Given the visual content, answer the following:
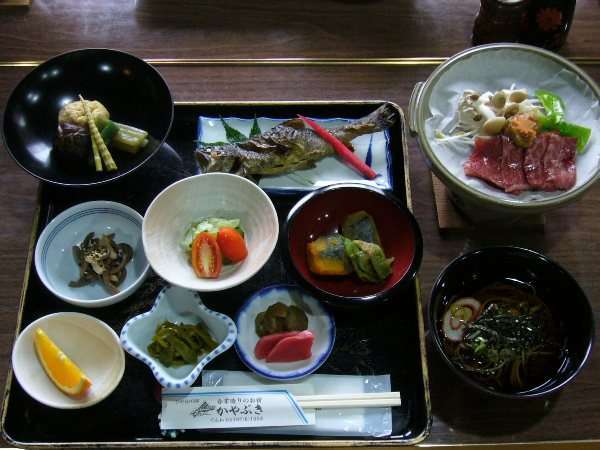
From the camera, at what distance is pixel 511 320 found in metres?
1.74

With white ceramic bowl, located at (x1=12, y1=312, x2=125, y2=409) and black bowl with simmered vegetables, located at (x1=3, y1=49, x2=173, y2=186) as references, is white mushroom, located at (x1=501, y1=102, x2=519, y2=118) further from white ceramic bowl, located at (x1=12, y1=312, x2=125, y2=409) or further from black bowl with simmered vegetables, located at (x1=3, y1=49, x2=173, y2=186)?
white ceramic bowl, located at (x1=12, y1=312, x2=125, y2=409)

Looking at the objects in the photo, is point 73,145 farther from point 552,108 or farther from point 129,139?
point 552,108

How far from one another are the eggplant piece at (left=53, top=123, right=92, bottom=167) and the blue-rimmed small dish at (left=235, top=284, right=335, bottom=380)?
762 millimetres

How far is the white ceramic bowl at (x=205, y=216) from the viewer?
5.52 feet

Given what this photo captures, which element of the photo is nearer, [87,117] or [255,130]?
[87,117]

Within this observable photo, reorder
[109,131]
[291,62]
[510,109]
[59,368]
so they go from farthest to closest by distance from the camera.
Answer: [291,62] < [109,131] < [510,109] < [59,368]

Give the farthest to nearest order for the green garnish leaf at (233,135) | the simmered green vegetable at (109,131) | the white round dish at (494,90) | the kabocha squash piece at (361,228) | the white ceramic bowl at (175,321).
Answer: the green garnish leaf at (233,135) → the simmered green vegetable at (109,131) → the kabocha squash piece at (361,228) → the white round dish at (494,90) → the white ceramic bowl at (175,321)

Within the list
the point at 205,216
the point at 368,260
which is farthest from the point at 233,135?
the point at 368,260

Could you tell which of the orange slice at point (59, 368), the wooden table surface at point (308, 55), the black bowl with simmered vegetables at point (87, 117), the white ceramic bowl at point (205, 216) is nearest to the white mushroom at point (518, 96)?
the wooden table surface at point (308, 55)

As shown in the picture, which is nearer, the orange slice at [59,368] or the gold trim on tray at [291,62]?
the orange slice at [59,368]

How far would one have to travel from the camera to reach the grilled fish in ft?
6.42

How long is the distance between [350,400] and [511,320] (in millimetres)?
565

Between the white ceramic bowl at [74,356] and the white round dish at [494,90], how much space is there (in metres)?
1.14

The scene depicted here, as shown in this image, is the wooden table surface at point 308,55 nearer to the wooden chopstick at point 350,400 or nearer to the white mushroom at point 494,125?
the wooden chopstick at point 350,400
